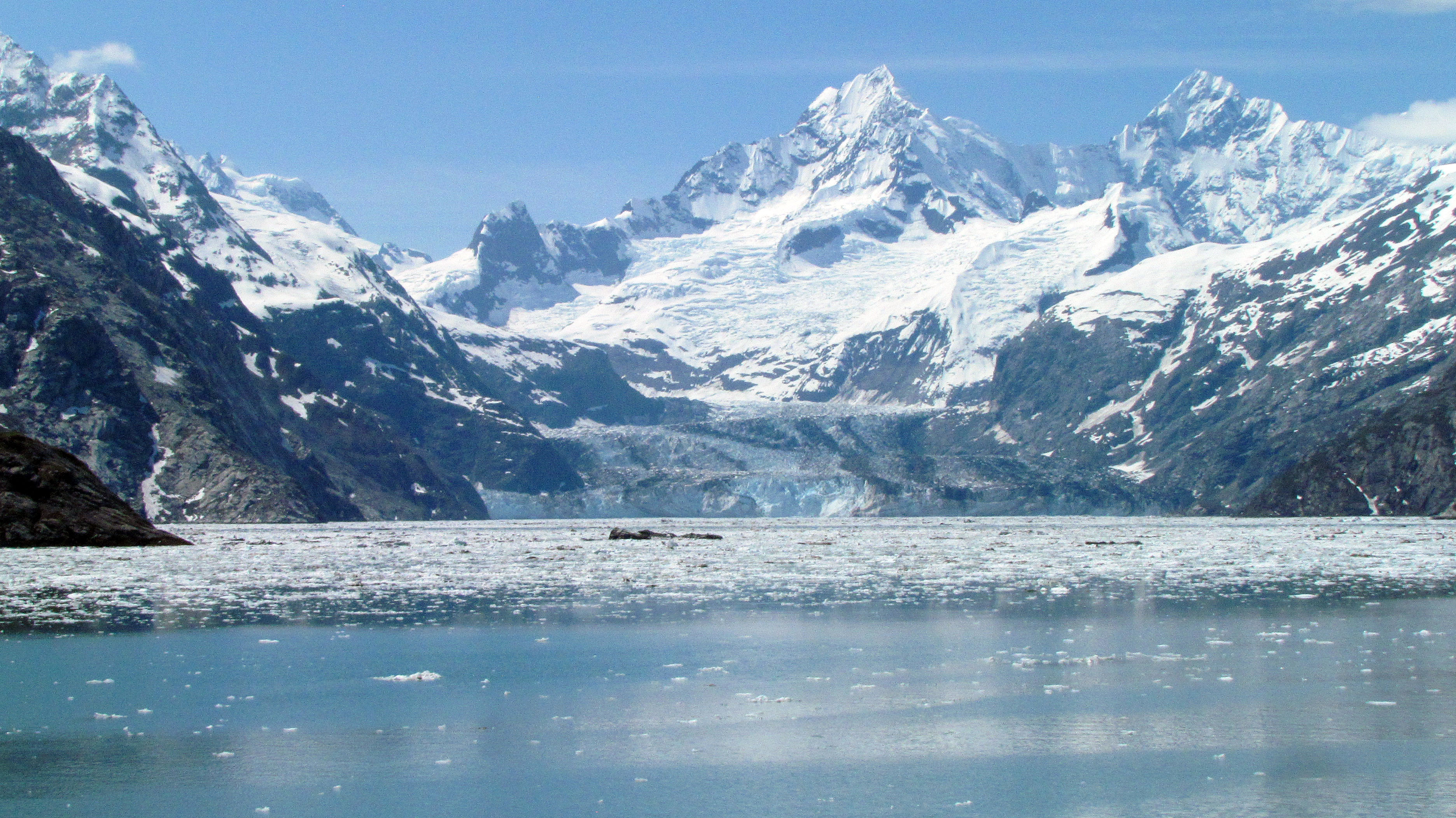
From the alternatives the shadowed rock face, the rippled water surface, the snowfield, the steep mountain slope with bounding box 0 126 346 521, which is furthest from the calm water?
the steep mountain slope with bounding box 0 126 346 521

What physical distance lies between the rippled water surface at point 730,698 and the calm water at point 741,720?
9 centimetres

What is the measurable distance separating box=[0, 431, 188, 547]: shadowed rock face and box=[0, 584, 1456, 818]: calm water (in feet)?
144

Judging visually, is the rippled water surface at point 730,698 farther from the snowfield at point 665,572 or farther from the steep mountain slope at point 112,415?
the steep mountain slope at point 112,415

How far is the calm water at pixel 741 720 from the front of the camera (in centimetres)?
2202

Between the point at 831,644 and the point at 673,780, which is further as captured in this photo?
the point at 831,644

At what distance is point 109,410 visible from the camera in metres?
180

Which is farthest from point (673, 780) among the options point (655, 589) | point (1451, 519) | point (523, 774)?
point (1451, 519)

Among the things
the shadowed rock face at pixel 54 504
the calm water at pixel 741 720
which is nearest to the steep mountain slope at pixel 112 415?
the shadowed rock face at pixel 54 504

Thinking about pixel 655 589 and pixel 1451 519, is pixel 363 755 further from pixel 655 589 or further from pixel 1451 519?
pixel 1451 519

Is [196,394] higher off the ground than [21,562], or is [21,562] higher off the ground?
[196,394]

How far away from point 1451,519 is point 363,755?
575 feet

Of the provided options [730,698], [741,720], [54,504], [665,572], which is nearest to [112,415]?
[54,504]

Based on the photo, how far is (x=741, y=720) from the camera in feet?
91.2

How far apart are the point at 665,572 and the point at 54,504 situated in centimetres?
3972
